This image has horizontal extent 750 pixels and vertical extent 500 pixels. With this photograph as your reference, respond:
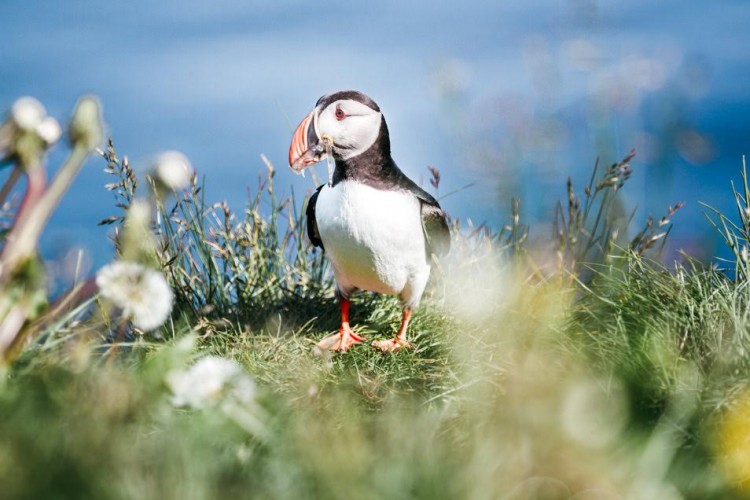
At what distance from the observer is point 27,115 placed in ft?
7.96

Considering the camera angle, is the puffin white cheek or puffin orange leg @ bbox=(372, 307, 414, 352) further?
puffin orange leg @ bbox=(372, 307, 414, 352)

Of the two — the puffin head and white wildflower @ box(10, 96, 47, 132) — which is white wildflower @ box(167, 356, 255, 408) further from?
the puffin head

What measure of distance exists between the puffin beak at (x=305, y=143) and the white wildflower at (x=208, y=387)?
150 centimetres

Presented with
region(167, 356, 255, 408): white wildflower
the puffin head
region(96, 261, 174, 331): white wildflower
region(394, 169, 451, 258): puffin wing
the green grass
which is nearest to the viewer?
the green grass

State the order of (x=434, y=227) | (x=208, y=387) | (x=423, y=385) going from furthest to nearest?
(x=434, y=227) → (x=423, y=385) → (x=208, y=387)

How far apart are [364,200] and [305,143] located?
35 cm

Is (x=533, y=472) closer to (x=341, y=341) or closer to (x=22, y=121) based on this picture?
(x=22, y=121)

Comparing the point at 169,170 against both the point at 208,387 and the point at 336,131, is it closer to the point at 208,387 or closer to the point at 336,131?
the point at 208,387

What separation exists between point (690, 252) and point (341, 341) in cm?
166

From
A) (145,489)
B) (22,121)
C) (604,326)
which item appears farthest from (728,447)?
(22,121)

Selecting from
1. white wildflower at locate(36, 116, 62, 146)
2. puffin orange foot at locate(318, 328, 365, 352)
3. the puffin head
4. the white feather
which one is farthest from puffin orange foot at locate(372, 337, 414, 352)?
white wildflower at locate(36, 116, 62, 146)

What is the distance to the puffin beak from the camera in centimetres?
360

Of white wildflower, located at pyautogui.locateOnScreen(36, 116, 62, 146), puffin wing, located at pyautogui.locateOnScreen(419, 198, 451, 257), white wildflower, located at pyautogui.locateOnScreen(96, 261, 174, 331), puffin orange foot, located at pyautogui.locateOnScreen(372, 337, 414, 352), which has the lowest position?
puffin orange foot, located at pyautogui.locateOnScreen(372, 337, 414, 352)

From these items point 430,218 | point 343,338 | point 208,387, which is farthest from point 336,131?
point 208,387
